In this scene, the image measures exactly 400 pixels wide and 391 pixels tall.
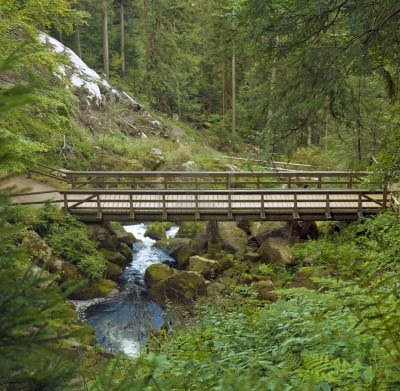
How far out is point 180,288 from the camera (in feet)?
38.7

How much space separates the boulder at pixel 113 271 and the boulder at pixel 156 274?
1.02 m

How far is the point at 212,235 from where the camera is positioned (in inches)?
555

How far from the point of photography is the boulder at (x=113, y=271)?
13.1 meters

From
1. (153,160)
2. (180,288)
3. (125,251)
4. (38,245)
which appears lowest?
(180,288)

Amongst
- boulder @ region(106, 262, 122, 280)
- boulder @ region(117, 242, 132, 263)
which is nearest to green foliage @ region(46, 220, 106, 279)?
boulder @ region(106, 262, 122, 280)

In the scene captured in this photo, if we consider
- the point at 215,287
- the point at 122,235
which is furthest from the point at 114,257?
the point at 215,287

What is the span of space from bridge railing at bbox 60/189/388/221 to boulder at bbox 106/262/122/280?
157 cm

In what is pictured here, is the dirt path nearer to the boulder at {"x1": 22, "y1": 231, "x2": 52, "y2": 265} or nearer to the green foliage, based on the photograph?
the green foliage

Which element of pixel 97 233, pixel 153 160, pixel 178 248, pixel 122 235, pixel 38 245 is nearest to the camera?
pixel 38 245

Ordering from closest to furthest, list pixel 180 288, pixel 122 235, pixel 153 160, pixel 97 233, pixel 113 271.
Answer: pixel 180 288 → pixel 113 271 → pixel 97 233 → pixel 122 235 → pixel 153 160

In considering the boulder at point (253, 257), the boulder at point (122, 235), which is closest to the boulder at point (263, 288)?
the boulder at point (253, 257)

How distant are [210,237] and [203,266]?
5.54 feet

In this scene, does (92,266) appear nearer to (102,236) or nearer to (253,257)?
(102,236)

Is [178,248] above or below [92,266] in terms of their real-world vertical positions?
below
